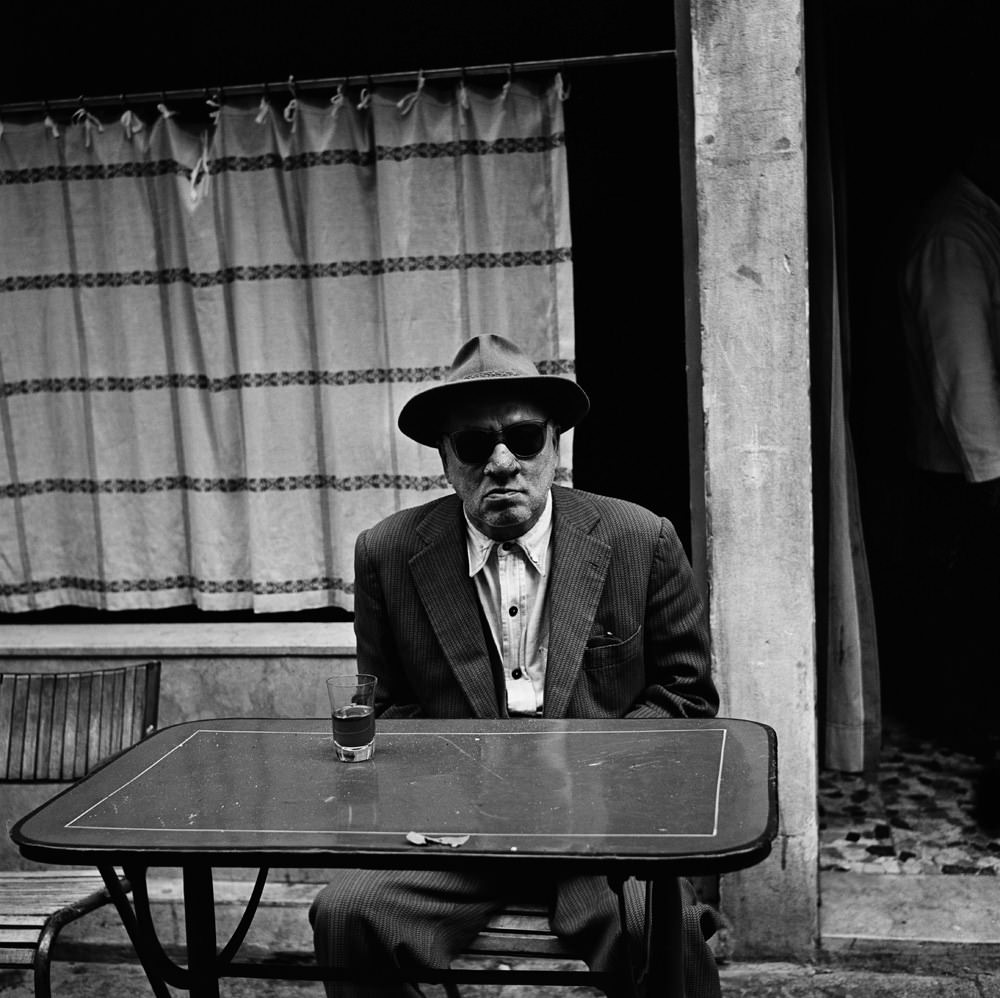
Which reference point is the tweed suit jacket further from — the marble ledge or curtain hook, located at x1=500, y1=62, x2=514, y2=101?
curtain hook, located at x1=500, y1=62, x2=514, y2=101

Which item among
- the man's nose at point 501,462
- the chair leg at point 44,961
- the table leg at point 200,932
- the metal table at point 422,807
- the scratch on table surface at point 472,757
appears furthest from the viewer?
the man's nose at point 501,462

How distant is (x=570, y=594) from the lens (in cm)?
323

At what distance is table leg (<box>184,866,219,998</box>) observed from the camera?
261 cm

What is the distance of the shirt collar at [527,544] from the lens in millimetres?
3295

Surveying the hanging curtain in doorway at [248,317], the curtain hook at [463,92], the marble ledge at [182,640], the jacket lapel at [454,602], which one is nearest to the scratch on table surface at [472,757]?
the jacket lapel at [454,602]

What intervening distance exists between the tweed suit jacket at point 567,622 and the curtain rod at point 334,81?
1687mm

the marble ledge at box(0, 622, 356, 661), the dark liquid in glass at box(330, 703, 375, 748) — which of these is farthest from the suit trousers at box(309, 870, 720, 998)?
the marble ledge at box(0, 622, 356, 661)

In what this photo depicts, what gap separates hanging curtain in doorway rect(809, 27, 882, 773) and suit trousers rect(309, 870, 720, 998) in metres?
1.70

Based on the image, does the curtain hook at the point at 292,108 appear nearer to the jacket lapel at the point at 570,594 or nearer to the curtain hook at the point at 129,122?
the curtain hook at the point at 129,122

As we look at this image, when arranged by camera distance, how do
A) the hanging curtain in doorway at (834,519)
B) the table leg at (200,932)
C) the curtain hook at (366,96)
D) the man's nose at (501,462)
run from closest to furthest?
the table leg at (200,932) → the man's nose at (501,462) → the hanging curtain in doorway at (834,519) → the curtain hook at (366,96)

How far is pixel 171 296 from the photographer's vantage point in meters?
4.63

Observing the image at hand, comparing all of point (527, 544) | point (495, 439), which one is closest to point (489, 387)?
point (495, 439)

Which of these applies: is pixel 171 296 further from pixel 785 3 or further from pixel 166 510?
pixel 785 3

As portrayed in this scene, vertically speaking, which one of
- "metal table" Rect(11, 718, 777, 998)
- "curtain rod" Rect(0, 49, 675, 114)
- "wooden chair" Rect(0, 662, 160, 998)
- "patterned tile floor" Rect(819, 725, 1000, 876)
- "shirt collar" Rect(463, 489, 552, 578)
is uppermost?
"curtain rod" Rect(0, 49, 675, 114)
